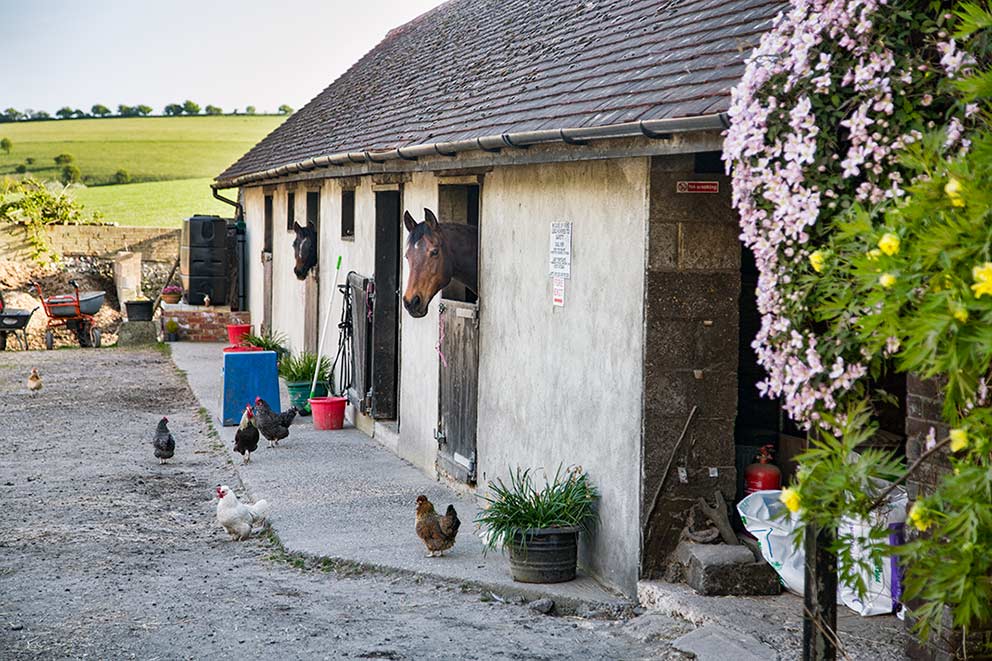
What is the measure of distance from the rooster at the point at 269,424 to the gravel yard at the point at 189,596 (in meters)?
0.54

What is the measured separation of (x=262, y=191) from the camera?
69.2 ft

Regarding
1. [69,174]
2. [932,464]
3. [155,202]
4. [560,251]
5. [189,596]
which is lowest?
[189,596]

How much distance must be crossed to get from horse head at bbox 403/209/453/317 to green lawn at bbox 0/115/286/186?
179ft

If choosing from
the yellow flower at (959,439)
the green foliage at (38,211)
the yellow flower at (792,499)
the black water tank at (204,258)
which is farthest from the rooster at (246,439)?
the green foliage at (38,211)

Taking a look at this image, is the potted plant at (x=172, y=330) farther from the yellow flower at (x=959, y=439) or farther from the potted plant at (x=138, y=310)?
the yellow flower at (x=959, y=439)

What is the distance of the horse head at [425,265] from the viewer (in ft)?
29.8

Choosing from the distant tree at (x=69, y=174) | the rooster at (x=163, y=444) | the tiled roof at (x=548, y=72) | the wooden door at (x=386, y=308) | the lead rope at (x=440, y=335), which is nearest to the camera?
the tiled roof at (x=548, y=72)

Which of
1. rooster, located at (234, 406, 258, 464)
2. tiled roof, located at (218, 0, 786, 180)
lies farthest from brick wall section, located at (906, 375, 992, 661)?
rooster, located at (234, 406, 258, 464)

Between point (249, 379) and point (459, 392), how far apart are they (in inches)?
170

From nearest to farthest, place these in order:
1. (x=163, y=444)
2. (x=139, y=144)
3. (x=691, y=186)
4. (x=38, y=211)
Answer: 1. (x=691, y=186)
2. (x=163, y=444)
3. (x=38, y=211)
4. (x=139, y=144)

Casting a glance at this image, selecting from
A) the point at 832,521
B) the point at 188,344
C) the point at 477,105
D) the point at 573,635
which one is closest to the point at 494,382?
the point at 477,105

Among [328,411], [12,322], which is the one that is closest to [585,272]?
[328,411]

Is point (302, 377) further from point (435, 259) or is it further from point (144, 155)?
point (144, 155)

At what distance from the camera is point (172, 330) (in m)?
22.9
